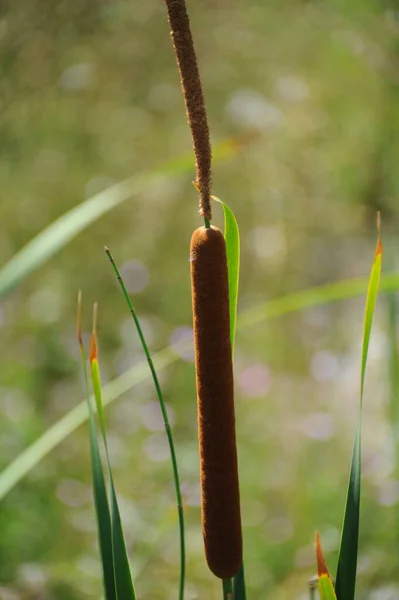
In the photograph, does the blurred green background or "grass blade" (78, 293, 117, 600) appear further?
the blurred green background

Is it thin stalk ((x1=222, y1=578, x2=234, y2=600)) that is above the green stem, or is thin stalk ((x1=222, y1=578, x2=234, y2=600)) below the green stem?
below

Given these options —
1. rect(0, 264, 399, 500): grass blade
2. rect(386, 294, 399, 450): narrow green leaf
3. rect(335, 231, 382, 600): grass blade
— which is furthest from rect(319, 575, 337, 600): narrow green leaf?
rect(386, 294, 399, 450): narrow green leaf

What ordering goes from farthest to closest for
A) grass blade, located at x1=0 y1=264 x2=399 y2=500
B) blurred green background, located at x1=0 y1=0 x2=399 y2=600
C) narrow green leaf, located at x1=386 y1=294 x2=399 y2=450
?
blurred green background, located at x1=0 y1=0 x2=399 y2=600, narrow green leaf, located at x1=386 y1=294 x2=399 y2=450, grass blade, located at x1=0 y1=264 x2=399 y2=500

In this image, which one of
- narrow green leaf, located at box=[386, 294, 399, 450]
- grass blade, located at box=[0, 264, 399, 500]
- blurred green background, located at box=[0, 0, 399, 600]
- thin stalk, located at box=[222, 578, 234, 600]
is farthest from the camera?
blurred green background, located at box=[0, 0, 399, 600]

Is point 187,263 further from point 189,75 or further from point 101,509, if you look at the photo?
point 189,75

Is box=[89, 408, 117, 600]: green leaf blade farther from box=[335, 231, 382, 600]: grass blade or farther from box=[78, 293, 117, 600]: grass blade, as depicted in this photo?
box=[335, 231, 382, 600]: grass blade

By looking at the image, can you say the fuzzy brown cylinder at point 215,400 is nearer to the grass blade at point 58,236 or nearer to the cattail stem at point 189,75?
the cattail stem at point 189,75

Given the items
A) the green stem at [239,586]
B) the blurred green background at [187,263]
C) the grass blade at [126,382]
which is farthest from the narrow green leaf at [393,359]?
the green stem at [239,586]

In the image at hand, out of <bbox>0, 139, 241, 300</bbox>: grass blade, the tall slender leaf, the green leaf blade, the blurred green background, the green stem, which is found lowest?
the green stem

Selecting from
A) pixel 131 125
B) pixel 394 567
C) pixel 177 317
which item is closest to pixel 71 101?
pixel 131 125
